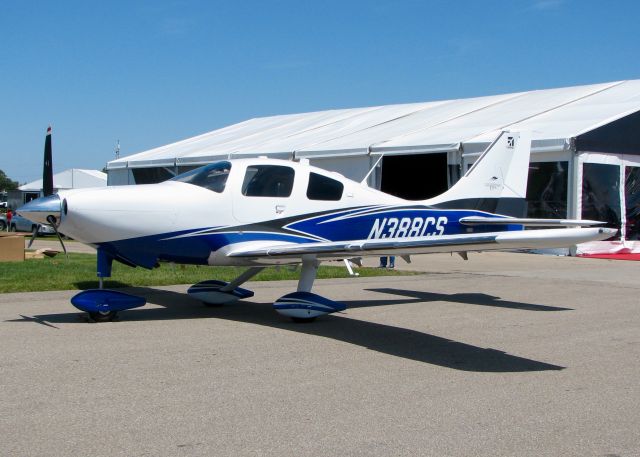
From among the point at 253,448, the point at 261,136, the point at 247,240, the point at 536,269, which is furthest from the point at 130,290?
the point at 261,136

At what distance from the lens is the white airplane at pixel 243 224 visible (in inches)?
336

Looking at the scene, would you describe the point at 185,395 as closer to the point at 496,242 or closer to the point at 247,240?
the point at 496,242

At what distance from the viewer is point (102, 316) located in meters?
8.91

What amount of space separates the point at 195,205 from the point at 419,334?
10.2ft

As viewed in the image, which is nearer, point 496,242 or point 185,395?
point 185,395

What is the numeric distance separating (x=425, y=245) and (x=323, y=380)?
2175 millimetres

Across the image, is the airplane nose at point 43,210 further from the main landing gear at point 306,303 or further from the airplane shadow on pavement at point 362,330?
the main landing gear at point 306,303

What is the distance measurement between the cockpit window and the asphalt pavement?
1.70 m

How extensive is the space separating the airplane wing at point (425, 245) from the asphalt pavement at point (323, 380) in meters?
0.88

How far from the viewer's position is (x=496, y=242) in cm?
711

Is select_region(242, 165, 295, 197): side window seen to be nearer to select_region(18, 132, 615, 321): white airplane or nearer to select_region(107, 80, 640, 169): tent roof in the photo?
select_region(18, 132, 615, 321): white airplane

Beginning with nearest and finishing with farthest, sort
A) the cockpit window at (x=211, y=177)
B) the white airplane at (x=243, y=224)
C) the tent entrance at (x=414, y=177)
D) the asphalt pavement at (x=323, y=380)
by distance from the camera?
the asphalt pavement at (x=323, y=380)
the white airplane at (x=243, y=224)
the cockpit window at (x=211, y=177)
the tent entrance at (x=414, y=177)

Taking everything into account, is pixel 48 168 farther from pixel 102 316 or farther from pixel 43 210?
pixel 102 316

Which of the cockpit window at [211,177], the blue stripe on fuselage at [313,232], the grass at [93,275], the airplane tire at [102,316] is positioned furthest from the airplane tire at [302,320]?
the grass at [93,275]
